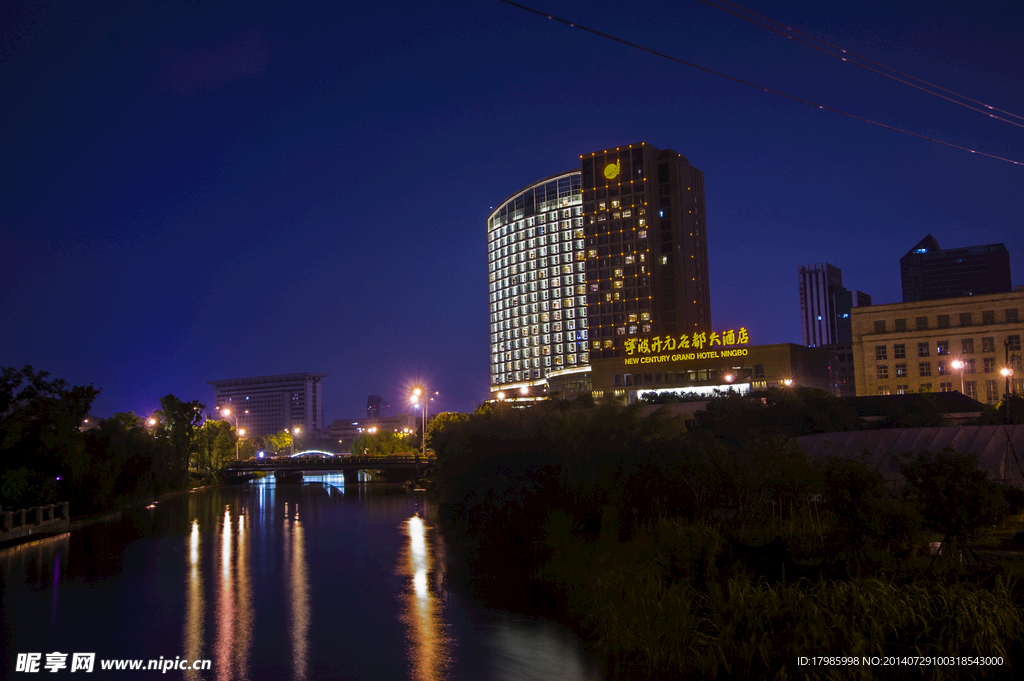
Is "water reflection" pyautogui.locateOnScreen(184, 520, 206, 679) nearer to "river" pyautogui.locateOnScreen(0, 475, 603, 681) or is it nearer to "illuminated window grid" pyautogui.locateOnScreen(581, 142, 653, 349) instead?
"river" pyautogui.locateOnScreen(0, 475, 603, 681)

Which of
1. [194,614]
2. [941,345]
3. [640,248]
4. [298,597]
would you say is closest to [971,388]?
[941,345]

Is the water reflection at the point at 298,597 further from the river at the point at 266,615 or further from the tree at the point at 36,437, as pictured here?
the tree at the point at 36,437

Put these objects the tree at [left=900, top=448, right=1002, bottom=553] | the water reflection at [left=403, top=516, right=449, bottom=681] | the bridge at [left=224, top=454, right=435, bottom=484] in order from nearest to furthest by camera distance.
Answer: the tree at [left=900, top=448, right=1002, bottom=553] → the water reflection at [left=403, top=516, right=449, bottom=681] → the bridge at [left=224, top=454, right=435, bottom=484]

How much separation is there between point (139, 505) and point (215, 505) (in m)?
7.01

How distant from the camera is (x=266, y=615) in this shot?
23906mm

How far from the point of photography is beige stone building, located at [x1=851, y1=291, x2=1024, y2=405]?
103 m

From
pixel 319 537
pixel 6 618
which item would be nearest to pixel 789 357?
pixel 319 537

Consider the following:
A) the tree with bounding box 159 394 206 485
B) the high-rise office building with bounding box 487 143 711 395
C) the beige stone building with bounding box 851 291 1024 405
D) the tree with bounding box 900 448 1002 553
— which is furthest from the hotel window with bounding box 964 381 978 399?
the tree with bounding box 159 394 206 485

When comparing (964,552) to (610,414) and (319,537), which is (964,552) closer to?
(610,414)

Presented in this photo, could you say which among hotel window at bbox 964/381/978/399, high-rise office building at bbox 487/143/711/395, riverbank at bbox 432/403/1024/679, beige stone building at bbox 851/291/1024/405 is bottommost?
Answer: riverbank at bbox 432/403/1024/679

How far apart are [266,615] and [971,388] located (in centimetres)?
10746

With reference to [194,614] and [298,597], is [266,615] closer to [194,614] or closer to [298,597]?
[194,614]

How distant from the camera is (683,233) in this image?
178 metres

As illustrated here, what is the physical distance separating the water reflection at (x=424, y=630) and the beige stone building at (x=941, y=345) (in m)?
93.8
